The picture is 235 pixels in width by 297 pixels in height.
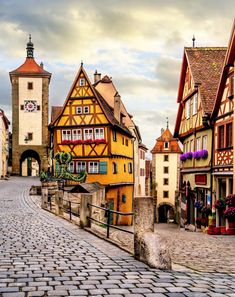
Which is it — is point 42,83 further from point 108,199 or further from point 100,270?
point 100,270

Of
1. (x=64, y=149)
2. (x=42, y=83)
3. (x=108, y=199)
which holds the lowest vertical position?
(x=108, y=199)

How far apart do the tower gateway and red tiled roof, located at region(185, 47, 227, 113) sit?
Answer: 39.4 metres

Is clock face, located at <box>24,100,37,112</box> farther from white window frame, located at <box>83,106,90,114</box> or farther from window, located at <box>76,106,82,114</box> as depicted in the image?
white window frame, located at <box>83,106,90,114</box>

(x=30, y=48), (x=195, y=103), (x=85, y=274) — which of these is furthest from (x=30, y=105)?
(x=85, y=274)

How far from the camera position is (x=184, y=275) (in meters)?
7.66

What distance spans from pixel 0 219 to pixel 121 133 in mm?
26715

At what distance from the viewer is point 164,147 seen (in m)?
67.8

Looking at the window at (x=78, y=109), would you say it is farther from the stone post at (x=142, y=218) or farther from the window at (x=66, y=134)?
the stone post at (x=142, y=218)

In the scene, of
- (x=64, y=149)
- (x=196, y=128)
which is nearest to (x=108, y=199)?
(x=64, y=149)

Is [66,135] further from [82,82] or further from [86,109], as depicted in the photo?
[82,82]

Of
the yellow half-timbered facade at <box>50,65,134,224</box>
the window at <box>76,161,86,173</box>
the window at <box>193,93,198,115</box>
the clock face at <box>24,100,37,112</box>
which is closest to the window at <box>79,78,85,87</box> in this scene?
the yellow half-timbered facade at <box>50,65,134,224</box>

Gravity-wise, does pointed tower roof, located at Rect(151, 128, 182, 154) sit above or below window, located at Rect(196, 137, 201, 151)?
above

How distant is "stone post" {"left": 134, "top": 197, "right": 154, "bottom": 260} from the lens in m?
8.85

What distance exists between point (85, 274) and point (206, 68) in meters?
23.0
